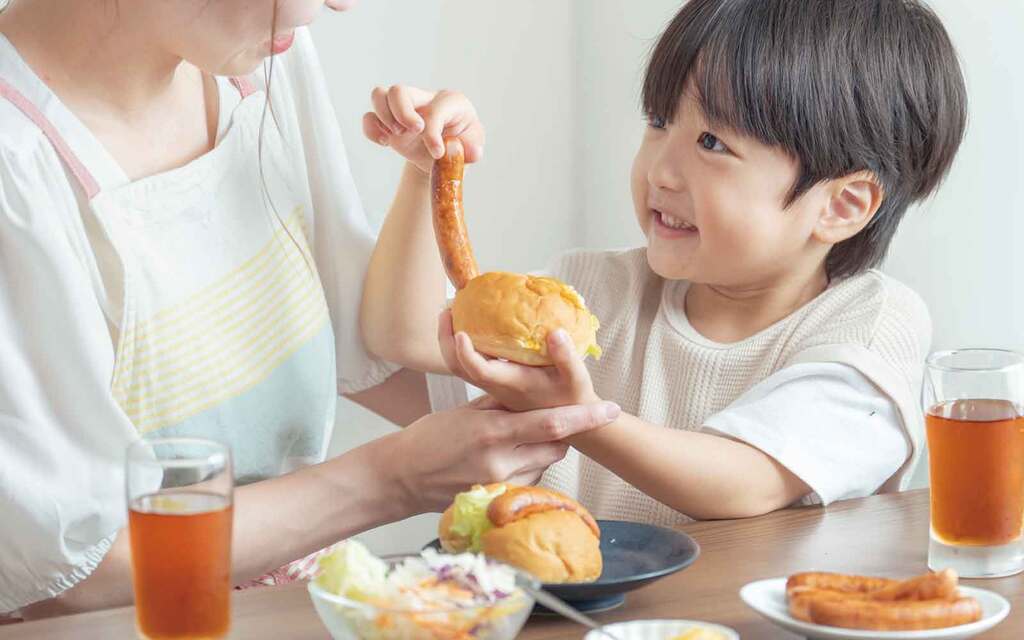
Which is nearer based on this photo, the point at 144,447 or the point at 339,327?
the point at 144,447

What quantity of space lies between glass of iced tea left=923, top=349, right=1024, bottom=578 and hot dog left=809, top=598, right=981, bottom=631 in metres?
0.21

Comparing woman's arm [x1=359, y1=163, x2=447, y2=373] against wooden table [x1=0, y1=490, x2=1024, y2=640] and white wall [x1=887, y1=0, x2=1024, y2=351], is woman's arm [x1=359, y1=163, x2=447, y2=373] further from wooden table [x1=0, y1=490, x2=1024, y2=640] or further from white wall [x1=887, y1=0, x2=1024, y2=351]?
white wall [x1=887, y1=0, x2=1024, y2=351]

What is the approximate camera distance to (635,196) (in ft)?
5.28

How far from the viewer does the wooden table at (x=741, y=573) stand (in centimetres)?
98

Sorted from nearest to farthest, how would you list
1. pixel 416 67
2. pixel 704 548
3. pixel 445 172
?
pixel 704 548, pixel 445 172, pixel 416 67

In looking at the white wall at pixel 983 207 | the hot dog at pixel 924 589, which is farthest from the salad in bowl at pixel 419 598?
the white wall at pixel 983 207

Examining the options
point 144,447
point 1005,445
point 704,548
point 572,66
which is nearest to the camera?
point 144,447

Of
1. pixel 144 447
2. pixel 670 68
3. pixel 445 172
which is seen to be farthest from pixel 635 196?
pixel 144 447

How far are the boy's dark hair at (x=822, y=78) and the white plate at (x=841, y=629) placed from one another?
0.68 m

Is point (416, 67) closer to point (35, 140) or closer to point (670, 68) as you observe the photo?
point (670, 68)

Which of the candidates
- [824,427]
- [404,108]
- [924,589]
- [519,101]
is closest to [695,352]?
[824,427]

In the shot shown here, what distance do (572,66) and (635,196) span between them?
1010 mm

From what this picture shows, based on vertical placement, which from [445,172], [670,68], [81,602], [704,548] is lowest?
[81,602]

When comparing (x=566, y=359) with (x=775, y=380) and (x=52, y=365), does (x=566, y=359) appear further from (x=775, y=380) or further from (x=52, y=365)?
(x=52, y=365)
